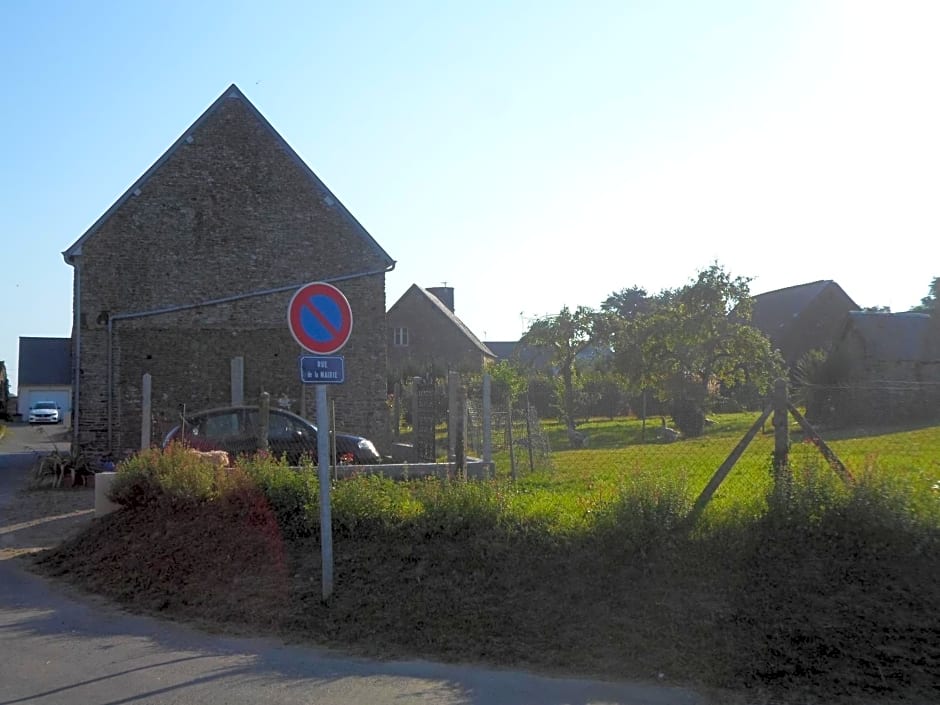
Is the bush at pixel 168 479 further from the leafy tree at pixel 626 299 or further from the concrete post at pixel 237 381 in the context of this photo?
the leafy tree at pixel 626 299

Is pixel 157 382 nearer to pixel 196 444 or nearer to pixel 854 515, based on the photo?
pixel 196 444

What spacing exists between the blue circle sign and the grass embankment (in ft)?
5.82

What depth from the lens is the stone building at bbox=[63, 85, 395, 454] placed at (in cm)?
2270

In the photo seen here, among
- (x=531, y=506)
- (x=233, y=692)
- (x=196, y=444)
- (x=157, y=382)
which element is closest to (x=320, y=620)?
(x=233, y=692)

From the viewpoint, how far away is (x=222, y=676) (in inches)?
262

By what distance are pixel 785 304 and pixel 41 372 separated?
187 feet

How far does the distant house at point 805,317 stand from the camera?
Result: 5881 centimetres

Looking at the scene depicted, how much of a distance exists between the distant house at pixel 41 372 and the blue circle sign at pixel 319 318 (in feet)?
244

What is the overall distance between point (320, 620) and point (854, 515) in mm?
4175

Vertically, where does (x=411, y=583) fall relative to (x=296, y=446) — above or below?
below

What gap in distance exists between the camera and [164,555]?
32.0 feet

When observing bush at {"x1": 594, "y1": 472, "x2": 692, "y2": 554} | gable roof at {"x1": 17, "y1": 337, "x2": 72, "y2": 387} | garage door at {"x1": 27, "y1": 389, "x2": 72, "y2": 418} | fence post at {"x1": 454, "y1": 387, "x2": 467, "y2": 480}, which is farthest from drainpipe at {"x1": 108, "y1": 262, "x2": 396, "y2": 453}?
gable roof at {"x1": 17, "y1": 337, "x2": 72, "y2": 387}

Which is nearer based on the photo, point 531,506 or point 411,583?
point 411,583

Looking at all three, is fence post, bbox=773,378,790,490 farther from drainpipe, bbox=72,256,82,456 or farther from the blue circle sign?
drainpipe, bbox=72,256,82,456
